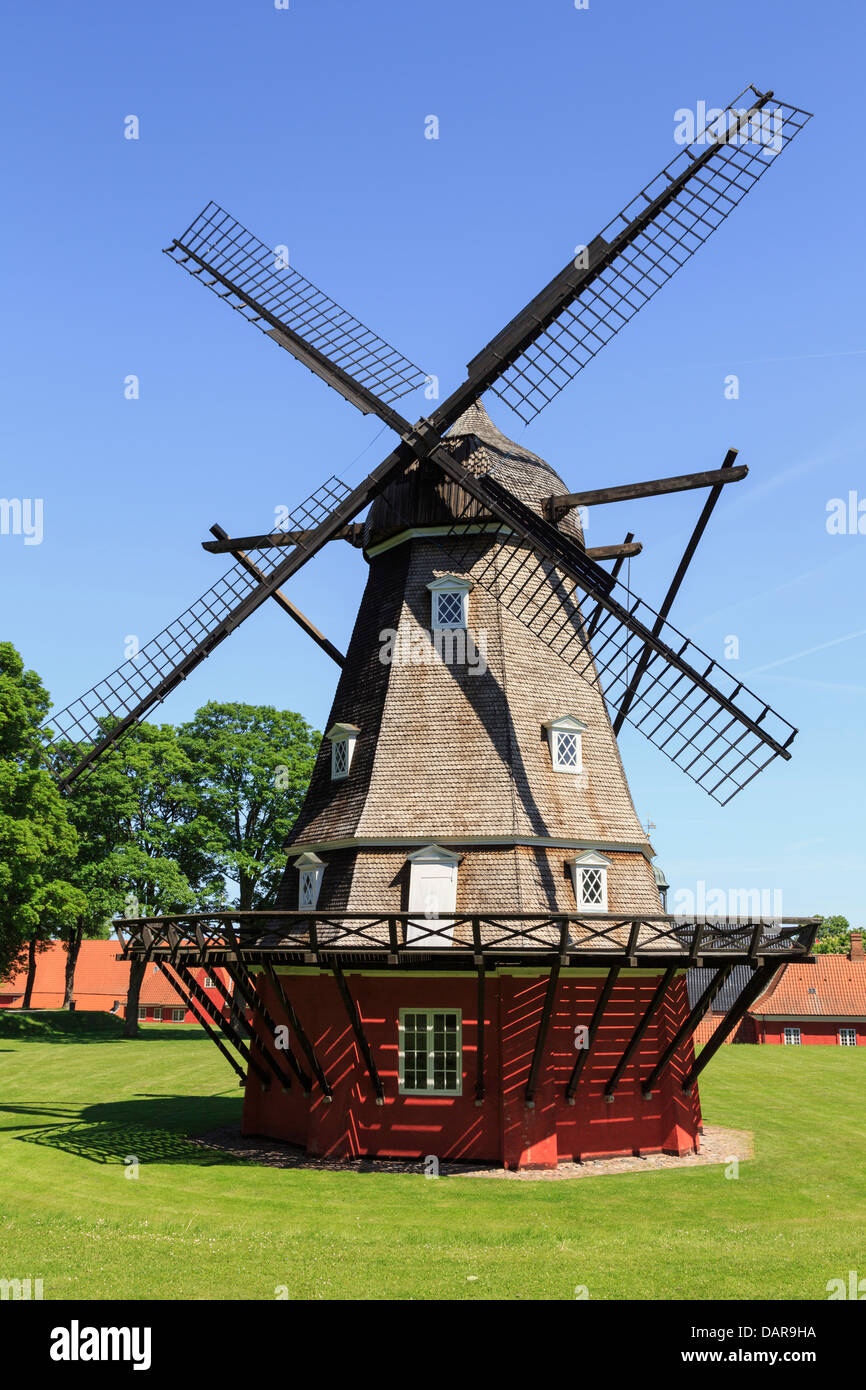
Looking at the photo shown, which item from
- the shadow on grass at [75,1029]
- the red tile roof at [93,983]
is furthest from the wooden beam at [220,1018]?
the red tile roof at [93,983]

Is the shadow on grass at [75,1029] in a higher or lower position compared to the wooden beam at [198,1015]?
lower

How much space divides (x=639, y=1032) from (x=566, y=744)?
5405mm

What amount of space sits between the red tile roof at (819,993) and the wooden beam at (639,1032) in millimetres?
36607

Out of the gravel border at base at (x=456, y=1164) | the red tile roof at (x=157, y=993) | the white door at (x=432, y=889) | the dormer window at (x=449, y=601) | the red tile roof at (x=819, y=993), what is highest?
the dormer window at (x=449, y=601)

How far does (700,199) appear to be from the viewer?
20.1 metres

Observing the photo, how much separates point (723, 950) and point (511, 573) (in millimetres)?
8363

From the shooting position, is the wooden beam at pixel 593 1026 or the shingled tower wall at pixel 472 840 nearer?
the wooden beam at pixel 593 1026

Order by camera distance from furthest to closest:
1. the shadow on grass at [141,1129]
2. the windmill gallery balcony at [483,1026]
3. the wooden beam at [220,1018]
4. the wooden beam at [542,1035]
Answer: the wooden beam at [220,1018], the shadow on grass at [141,1129], the windmill gallery balcony at [483,1026], the wooden beam at [542,1035]

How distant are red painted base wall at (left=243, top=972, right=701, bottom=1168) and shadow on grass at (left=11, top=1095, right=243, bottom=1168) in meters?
2.32

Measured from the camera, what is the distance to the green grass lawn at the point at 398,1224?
1054 cm

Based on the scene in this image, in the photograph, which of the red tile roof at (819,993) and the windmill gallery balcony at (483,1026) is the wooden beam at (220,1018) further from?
the red tile roof at (819,993)

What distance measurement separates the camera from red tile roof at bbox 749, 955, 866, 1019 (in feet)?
169
